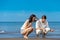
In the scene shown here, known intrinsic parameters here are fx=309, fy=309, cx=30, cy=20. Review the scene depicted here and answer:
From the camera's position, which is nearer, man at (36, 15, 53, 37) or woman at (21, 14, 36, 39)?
woman at (21, 14, 36, 39)

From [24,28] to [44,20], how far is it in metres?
0.84

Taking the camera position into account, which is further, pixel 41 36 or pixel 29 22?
pixel 41 36

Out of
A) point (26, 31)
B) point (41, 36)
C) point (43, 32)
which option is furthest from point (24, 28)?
point (41, 36)

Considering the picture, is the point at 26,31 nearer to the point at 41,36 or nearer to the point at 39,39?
the point at 39,39

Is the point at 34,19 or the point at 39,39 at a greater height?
the point at 34,19

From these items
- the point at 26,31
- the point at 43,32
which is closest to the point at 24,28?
the point at 26,31

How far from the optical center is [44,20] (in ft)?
36.5

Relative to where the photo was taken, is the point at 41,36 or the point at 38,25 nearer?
the point at 38,25

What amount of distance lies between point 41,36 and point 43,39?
49.9 inches

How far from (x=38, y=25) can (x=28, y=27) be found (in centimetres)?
48

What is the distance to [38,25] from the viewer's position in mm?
11094

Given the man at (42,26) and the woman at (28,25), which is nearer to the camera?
the woman at (28,25)

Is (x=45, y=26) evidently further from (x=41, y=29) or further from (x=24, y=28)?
(x=24, y=28)

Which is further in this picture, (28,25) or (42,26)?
(42,26)
